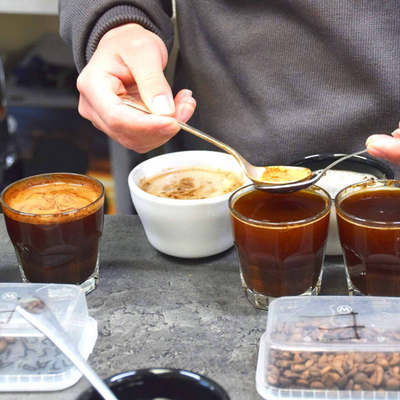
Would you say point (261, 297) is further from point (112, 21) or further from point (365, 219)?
point (112, 21)

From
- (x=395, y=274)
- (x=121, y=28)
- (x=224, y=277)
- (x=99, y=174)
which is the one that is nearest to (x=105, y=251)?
(x=224, y=277)

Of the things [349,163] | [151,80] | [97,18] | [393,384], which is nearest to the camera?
[393,384]

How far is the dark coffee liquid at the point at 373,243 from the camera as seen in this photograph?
1.00 m

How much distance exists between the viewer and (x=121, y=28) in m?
1.34

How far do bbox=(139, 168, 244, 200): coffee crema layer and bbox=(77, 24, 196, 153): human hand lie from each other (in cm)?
11

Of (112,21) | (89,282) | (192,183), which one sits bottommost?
(89,282)

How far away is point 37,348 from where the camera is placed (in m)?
0.91

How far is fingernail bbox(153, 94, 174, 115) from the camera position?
1.09 metres

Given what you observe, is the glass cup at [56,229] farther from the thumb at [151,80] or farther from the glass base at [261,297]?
the glass base at [261,297]

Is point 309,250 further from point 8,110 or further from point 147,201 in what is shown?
point 8,110

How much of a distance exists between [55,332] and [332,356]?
430 mm

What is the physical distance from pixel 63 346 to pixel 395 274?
59 cm

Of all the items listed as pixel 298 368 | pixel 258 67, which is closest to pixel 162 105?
pixel 258 67

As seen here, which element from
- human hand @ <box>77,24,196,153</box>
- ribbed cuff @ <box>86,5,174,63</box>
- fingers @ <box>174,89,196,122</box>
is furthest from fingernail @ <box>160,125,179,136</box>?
ribbed cuff @ <box>86,5,174,63</box>
